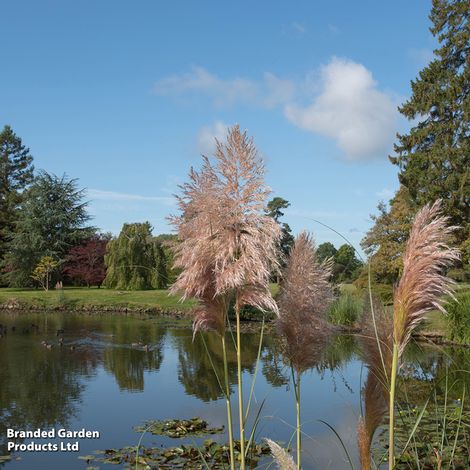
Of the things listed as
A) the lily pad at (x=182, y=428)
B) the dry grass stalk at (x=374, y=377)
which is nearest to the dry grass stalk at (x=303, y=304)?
the dry grass stalk at (x=374, y=377)

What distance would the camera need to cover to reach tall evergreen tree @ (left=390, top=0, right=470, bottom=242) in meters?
24.5

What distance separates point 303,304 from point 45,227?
121 feet

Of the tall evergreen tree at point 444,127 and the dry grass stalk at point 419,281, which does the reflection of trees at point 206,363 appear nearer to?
the dry grass stalk at point 419,281

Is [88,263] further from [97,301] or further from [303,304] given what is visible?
[303,304]

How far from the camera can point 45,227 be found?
1467 inches

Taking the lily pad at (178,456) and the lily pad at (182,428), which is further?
the lily pad at (182,428)

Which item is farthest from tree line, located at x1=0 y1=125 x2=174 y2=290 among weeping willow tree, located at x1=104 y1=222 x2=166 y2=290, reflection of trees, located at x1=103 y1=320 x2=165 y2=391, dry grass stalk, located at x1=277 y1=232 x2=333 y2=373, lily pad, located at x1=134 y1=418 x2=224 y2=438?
dry grass stalk, located at x1=277 y1=232 x2=333 y2=373

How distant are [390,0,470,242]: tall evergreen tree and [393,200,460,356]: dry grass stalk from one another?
23.1 metres

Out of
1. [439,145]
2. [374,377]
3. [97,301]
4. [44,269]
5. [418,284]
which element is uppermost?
[439,145]

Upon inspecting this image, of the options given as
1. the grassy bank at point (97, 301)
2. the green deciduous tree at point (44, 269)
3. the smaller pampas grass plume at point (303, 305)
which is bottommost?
the grassy bank at point (97, 301)

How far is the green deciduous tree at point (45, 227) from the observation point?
36031 millimetres

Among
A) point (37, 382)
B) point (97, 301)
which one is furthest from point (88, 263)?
point (37, 382)

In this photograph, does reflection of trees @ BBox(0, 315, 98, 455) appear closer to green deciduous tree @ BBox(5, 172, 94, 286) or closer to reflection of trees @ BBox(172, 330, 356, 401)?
reflection of trees @ BBox(172, 330, 356, 401)

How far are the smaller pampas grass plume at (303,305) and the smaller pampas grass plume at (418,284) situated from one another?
0.67 m
